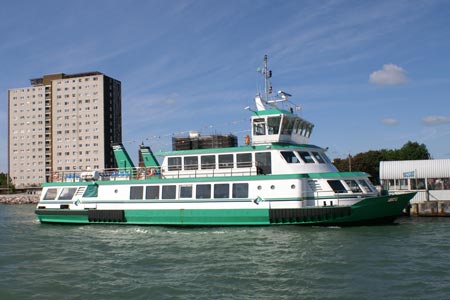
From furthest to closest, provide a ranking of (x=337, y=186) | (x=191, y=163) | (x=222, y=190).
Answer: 1. (x=191, y=163)
2. (x=222, y=190)
3. (x=337, y=186)

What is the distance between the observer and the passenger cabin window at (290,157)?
21.9 m

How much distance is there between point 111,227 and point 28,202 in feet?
182

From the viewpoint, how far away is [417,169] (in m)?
30.2

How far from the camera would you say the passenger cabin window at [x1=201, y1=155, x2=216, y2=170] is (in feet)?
75.8

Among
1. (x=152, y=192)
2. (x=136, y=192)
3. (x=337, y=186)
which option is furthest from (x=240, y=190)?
(x=136, y=192)

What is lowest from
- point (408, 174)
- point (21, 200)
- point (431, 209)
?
point (21, 200)

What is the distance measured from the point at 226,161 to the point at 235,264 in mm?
9718

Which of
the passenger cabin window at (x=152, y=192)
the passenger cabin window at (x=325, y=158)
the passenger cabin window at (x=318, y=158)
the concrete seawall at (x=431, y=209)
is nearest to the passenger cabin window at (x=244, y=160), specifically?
the passenger cabin window at (x=318, y=158)

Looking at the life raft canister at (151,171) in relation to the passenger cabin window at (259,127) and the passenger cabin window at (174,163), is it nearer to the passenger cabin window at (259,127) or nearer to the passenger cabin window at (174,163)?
the passenger cabin window at (174,163)

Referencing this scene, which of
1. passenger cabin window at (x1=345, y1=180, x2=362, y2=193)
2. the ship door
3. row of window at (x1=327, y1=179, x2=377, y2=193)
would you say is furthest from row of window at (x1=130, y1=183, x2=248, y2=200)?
passenger cabin window at (x1=345, y1=180, x2=362, y2=193)

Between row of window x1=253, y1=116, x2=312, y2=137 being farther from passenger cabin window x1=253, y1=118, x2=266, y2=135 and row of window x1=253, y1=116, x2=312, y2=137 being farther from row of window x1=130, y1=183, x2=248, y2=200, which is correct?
row of window x1=130, y1=183, x2=248, y2=200

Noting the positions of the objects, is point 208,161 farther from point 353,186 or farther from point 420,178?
point 420,178

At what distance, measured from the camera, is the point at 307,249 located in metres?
15.5

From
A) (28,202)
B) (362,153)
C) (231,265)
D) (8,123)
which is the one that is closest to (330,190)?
(231,265)
